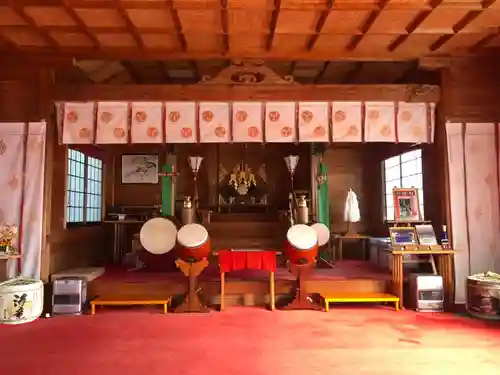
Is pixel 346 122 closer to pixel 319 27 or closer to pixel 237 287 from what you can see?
pixel 319 27

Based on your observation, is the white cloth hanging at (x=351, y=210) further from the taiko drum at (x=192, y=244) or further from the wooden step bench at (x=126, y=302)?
the wooden step bench at (x=126, y=302)

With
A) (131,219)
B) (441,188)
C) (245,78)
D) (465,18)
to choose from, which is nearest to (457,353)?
(441,188)

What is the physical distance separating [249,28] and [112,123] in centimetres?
231

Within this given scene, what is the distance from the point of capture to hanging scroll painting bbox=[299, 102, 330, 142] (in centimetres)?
608

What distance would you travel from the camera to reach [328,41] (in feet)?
18.4

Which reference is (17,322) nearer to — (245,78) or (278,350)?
(278,350)

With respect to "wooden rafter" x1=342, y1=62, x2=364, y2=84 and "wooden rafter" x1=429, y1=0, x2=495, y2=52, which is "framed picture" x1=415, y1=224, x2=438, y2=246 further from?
"wooden rafter" x1=342, y1=62, x2=364, y2=84

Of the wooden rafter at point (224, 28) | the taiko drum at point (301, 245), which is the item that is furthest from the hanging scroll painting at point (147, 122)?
the taiko drum at point (301, 245)

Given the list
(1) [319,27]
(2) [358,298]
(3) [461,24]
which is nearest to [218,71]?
(1) [319,27]

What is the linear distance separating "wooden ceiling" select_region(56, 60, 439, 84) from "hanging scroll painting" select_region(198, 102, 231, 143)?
5.11 ft

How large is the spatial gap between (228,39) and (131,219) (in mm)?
4675

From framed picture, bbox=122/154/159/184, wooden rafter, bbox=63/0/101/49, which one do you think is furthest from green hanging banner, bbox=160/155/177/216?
wooden rafter, bbox=63/0/101/49

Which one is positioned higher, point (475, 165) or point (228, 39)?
point (228, 39)

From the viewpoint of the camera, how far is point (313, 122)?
6.09 m
